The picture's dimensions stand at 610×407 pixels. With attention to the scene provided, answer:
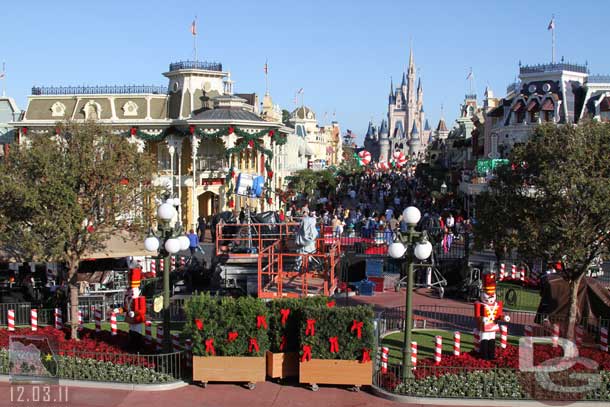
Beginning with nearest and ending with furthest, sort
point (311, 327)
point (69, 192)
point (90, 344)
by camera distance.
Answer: point (311, 327) → point (90, 344) → point (69, 192)

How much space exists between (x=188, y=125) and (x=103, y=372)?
2611 cm

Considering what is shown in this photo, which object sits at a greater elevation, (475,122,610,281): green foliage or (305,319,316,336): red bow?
(475,122,610,281): green foliage

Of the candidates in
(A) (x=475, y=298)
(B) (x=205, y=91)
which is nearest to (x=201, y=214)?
(B) (x=205, y=91)

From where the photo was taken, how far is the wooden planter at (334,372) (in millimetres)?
14148

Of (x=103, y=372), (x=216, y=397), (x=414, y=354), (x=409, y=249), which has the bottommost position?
(x=216, y=397)

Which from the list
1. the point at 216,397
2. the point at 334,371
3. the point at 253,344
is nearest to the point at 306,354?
the point at 334,371

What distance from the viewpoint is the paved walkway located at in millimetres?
13508

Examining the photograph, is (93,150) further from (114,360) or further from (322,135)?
(322,135)

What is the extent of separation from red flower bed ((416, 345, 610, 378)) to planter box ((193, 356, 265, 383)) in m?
2.97

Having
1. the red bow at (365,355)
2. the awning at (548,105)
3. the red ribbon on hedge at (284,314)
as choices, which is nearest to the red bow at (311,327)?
the red ribbon on hedge at (284,314)

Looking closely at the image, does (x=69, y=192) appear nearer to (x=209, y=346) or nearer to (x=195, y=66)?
(x=209, y=346)

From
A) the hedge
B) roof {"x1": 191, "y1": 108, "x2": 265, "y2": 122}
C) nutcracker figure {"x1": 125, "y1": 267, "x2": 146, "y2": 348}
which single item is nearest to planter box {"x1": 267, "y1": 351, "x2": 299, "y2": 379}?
the hedge

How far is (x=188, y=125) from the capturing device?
39594mm

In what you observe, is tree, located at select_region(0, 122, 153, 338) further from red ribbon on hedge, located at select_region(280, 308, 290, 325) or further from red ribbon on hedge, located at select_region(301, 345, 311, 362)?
red ribbon on hedge, located at select_region(301, 345, 311, 362)
